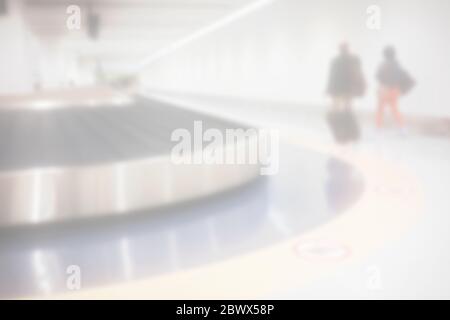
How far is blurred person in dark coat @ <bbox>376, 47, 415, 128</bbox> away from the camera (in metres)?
6.70

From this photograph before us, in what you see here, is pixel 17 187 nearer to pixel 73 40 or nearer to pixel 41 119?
pixel 41 119

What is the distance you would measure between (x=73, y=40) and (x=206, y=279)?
67.2ft

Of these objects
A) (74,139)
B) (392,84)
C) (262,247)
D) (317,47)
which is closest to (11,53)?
(74,139)

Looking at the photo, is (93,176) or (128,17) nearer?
(93,176)

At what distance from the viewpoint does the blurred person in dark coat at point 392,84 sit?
6703 mm

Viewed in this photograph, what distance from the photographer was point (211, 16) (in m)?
15.5

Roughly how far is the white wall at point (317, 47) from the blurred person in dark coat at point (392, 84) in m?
0.13

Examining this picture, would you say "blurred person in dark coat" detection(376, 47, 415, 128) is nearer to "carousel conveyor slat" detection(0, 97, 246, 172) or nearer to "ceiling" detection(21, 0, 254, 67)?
"carousel conveyor slat" detection(0, 97, 246, 172)

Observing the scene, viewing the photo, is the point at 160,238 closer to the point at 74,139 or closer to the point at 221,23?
the point at 74,139

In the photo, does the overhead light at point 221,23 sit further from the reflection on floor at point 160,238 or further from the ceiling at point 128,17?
the reflection on floor at point 160,238

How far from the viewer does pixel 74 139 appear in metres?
4.30

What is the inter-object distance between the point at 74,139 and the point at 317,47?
24.7 ft

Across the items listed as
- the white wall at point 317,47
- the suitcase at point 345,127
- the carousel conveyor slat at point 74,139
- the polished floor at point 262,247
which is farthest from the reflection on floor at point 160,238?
the white wall at point 317,47
